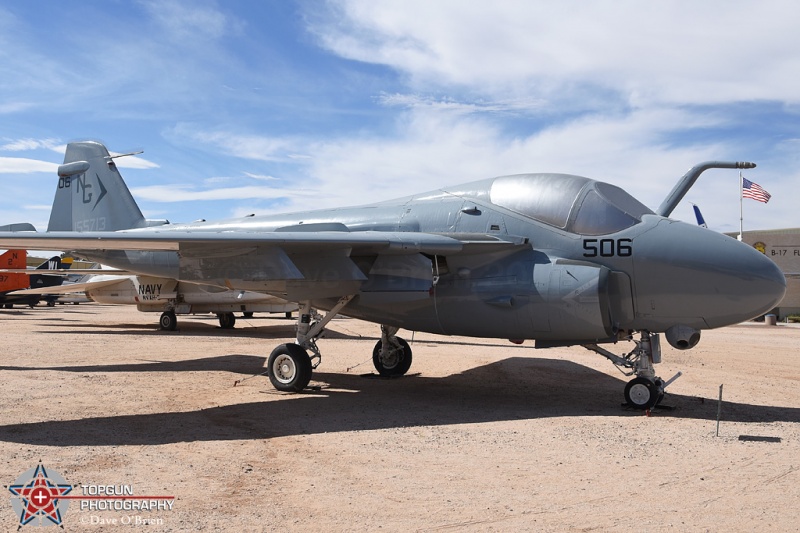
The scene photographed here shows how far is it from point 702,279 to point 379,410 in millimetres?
4848

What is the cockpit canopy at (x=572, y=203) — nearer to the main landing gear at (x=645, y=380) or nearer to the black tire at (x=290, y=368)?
the main landing gear at (x=645, y=380)

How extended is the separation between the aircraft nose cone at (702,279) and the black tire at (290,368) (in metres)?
5.30

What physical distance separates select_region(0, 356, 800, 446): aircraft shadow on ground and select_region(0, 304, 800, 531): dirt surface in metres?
0.04

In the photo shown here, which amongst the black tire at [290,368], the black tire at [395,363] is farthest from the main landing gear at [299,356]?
the black tire at [395,363]

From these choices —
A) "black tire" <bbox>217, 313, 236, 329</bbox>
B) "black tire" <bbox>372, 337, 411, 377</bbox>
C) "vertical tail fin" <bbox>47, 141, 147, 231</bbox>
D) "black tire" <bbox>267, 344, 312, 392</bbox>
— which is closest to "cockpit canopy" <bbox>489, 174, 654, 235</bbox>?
"black tire" <bbox>267, 344, 312, 392</bbox>

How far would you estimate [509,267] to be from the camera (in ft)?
31.5

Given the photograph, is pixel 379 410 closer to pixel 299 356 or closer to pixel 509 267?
pixel 299 356

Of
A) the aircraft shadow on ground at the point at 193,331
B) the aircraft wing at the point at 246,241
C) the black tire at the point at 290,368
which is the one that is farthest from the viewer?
the aircraft shadow on ground at the point at 193,331

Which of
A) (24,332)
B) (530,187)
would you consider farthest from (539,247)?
(24,332)

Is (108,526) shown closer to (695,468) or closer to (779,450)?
(695,468)

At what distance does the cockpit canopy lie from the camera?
930 centimetres

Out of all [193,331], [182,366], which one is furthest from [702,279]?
[193,331]

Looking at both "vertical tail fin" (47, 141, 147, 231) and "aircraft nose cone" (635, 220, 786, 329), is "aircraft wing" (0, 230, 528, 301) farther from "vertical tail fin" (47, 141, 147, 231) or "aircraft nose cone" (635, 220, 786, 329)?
"vertical tail fin" (47, 141, 147, 231)

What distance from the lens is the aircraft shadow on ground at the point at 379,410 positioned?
7465 millimetres
